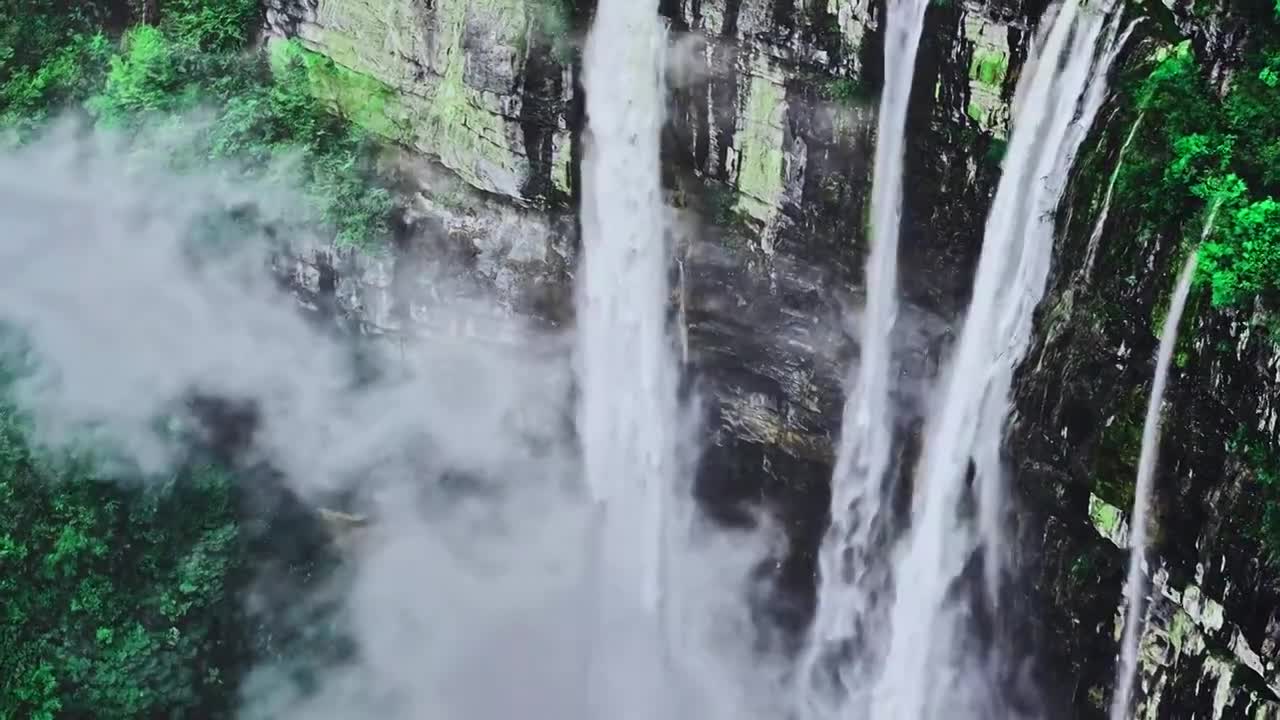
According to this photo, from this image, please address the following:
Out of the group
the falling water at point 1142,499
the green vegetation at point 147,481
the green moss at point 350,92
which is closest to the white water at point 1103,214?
the falling water at point 1142,499

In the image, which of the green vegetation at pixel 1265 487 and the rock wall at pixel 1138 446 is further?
the rock wall at pixel 1138 446

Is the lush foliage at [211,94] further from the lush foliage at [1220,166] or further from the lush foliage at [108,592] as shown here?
the lush foliage at [1220,166]

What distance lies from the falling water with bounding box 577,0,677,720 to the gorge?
50mm

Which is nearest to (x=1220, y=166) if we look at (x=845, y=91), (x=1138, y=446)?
(x=1138, y=446)

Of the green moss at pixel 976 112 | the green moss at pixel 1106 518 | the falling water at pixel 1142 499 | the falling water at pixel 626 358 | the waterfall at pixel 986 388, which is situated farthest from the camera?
the falling water at pixel 626 358

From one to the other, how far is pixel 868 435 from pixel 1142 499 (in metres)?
3.75

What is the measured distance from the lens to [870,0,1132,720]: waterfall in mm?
8781

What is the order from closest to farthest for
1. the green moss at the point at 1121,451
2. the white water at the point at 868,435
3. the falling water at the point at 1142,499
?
A: the falling water at the point at 1142,499 → the green moss at the point at 1121,451 → the white water at the point at 868,435

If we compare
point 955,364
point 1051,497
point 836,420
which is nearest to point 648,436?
point 836,420

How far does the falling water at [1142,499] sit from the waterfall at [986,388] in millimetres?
1286

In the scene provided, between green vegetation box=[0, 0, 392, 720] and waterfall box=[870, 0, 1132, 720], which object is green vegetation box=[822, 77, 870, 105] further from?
green vegetation box=[0, 0, 392, 720]

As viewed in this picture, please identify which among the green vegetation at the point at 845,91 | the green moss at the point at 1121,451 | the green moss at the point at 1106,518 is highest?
the green vegetation at the point at 845,91

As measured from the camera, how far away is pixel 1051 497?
9773mm

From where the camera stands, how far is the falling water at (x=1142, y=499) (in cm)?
798
